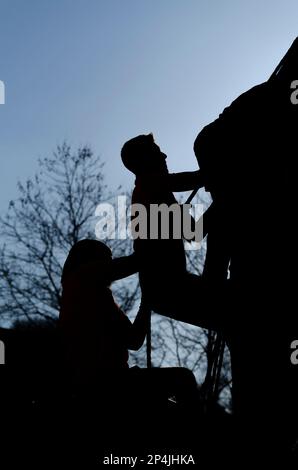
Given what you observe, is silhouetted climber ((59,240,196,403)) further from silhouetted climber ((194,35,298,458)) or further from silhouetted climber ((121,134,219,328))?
silhouetted climber ((194,35,298,458))

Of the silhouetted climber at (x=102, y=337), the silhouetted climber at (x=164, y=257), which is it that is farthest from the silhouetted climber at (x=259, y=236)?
the silhouetted climber at (x=102, y=337)

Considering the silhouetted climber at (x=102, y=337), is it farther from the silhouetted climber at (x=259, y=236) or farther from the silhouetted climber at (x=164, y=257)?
the silhouetted climber at (x=259, y=236)

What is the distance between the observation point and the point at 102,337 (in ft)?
15.2

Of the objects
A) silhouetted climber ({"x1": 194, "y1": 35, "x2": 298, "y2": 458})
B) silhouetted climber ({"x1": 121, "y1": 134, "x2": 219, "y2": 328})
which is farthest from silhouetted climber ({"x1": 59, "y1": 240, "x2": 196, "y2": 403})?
silhouetted climber ({"x1": 194, "y1": 35, "x2": 298, "y2": 458})

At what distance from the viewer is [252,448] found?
402 cm

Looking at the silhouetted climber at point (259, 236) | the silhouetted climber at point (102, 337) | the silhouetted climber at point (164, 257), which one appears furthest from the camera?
the silhouetted climber at point (164, 257)

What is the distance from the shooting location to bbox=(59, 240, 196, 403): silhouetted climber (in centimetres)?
445

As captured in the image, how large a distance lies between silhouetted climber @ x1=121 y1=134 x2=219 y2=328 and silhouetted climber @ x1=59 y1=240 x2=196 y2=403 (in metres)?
0.19

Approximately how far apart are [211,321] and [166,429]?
861mm

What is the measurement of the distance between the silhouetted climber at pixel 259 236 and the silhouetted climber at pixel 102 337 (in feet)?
2.00

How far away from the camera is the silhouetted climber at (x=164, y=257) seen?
465cm
